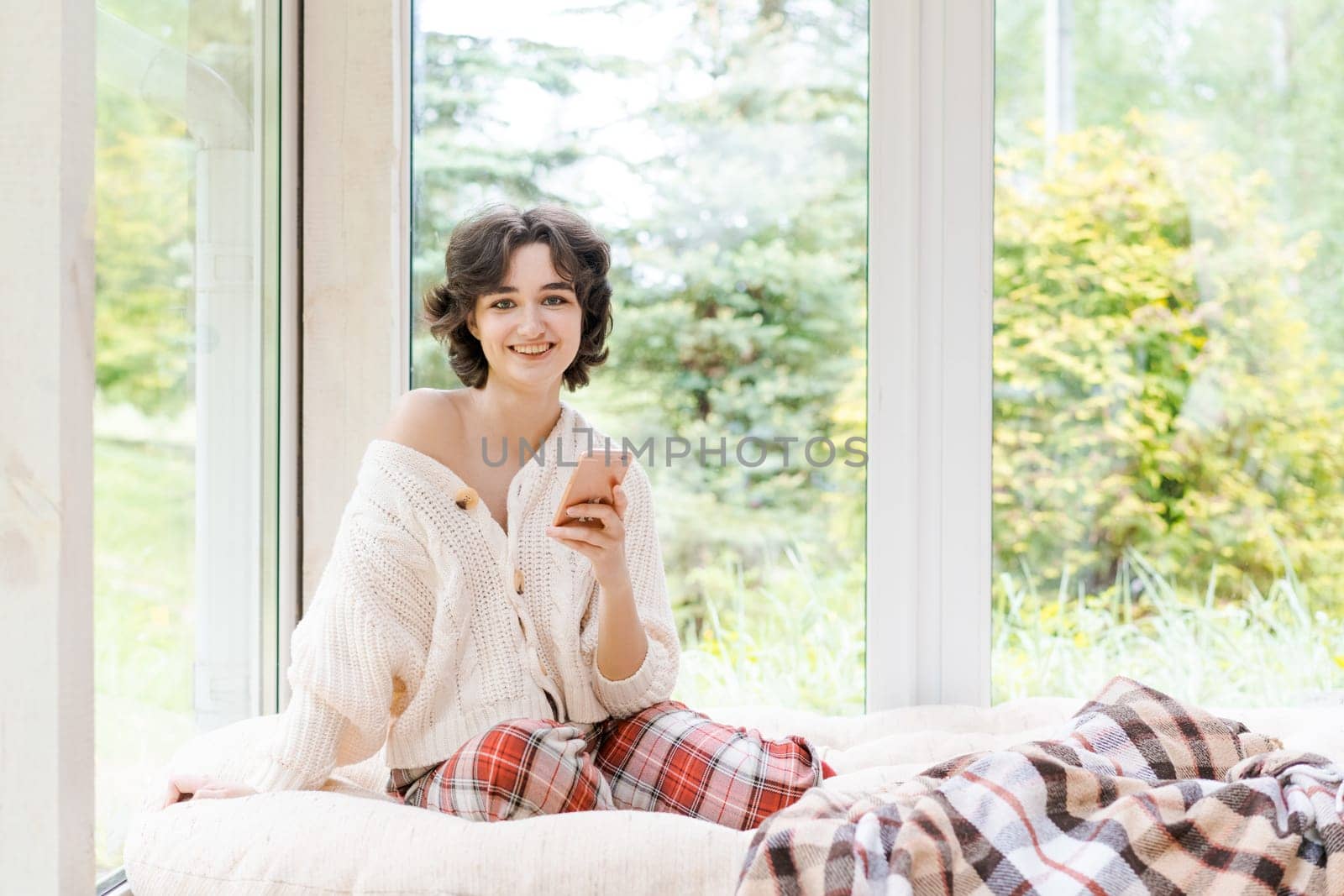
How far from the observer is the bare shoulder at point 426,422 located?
5.43 feet

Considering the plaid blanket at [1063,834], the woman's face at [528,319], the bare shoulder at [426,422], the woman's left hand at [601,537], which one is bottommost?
the plaid blanket at [1063,834]

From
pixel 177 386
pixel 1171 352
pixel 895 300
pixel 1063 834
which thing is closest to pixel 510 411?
pixel 177 386

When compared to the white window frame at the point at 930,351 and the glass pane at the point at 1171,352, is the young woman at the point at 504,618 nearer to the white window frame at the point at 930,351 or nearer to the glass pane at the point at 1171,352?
the white window frame at the point at 930,351

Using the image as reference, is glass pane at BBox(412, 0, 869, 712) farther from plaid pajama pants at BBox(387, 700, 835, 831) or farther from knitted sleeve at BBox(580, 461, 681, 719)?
plaid pajama pants at BBox(387, 700, 835, 831)

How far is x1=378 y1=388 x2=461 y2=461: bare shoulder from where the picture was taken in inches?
65.2

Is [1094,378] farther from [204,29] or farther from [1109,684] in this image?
[204,29]

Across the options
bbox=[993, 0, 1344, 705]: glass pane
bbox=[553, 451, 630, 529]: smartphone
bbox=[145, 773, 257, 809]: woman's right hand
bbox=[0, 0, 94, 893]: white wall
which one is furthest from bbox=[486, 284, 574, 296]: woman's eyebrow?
bbox=[993, 0, 1344, 705]: glass pane

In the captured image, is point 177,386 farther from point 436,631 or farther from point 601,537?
point 601,537

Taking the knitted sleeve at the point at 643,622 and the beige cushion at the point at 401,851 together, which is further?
the knitted sleeve at the point at 643,622

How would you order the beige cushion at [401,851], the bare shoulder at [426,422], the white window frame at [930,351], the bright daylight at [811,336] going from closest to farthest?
the beige cushion at [401,851] < the bare shoulder at [426,422] < the bright daylight at [811,336] < the white window frame at [930,351]

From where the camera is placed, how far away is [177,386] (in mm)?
1784

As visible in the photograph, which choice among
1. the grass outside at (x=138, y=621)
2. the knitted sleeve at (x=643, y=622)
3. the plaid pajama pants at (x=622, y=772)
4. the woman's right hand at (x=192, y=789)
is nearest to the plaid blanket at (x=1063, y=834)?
the plaid pajama pants at (x=622, y=772)

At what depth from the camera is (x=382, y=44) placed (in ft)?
7.05

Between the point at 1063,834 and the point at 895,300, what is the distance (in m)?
1.22
